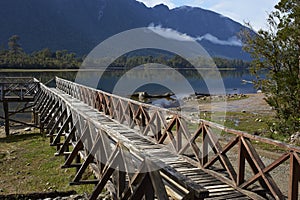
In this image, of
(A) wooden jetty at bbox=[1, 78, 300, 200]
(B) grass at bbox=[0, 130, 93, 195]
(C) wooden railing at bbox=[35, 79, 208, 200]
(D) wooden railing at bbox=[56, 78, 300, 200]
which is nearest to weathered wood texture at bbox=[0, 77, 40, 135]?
(B) grass at bbox=[0, 130, 93, 195]

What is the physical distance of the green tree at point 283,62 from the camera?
1366 cm

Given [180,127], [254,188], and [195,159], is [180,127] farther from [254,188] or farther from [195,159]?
[254,188]

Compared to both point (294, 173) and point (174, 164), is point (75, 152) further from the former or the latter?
point (294, 173)

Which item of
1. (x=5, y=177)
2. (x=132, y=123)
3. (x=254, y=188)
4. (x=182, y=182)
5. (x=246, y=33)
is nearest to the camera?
(x=182, y=182)

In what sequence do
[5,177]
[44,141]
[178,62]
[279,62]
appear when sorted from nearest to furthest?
[5,177] → [279,62] → [44,141] → [178,62]

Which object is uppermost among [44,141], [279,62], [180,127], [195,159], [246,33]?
[246,33]

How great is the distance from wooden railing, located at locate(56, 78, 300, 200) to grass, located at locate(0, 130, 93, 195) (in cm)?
298

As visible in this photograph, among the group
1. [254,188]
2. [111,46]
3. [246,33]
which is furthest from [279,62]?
[111,46]

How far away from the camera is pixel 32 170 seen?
548 inches

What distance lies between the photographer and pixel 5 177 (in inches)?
519

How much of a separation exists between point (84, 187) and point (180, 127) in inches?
178

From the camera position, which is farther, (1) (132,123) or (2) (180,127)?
(1) (132,123)

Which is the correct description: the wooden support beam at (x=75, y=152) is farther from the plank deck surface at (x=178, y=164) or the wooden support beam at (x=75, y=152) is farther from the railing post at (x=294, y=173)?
the railing post at (x=294, y=173)

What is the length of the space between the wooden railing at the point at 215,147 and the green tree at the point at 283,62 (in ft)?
7.64
